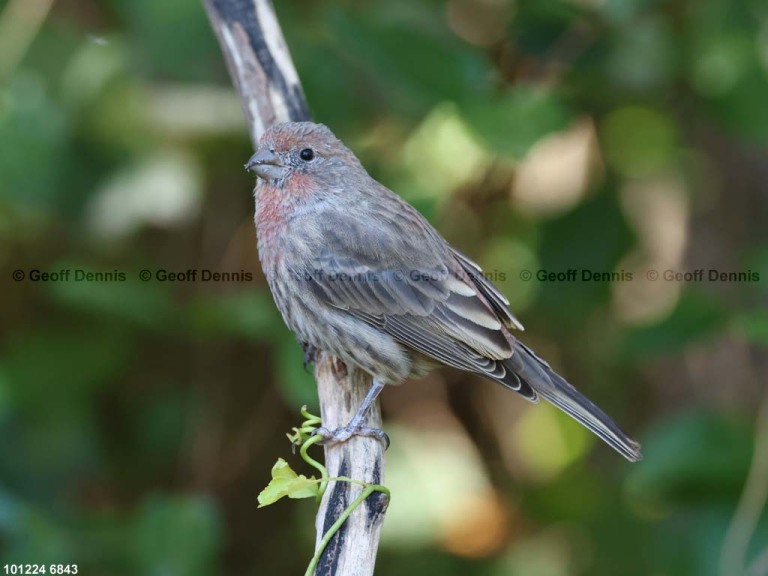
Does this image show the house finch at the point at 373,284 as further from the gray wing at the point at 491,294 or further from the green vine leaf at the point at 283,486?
the green vine leaf at the point at 283,486

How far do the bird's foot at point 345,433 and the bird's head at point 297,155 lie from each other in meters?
1.25

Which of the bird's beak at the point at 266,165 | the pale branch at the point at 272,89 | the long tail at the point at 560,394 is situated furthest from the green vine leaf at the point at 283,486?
the bird's beak at the point at 266,165

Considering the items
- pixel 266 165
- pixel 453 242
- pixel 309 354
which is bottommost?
pixel 309 354

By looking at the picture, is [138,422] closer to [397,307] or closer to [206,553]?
[206,553]

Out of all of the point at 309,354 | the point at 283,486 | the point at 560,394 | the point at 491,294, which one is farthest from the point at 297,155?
the point at 283,486

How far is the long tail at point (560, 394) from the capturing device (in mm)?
3725

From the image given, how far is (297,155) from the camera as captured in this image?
416 centimetres

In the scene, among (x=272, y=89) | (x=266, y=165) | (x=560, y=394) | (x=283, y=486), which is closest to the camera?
(x=283, y=486)

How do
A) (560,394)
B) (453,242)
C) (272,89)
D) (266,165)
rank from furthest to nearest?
(453,242), (266,165), (272,89), (560,394)

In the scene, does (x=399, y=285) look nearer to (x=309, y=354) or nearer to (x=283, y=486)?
(x=309, y=354)

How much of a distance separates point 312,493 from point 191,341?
98.7 inches

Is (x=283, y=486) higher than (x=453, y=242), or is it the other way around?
(x=453, y=242)

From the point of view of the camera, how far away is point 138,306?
14.7 feet

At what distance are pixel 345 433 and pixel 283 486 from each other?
0.59 meters
